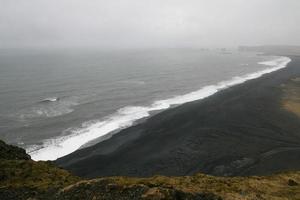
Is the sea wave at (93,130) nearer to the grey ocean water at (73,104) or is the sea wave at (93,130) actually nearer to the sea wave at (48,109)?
the grey ocean water at (73,104)

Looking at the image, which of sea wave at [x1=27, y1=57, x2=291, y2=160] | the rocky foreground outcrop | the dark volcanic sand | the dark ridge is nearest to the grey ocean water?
sea wave at [x1=27, y1=57, x2=291, y2=160]

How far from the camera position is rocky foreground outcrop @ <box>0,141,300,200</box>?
19812 mm

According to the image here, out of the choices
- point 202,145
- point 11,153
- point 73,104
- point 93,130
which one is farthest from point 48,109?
point 11,153

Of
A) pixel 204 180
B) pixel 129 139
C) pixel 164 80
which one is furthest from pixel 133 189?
pixel 164 80

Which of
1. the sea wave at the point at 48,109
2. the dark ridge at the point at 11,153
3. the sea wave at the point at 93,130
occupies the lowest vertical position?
the sea wave at the point at 93,130

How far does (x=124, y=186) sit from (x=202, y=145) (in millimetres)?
27423

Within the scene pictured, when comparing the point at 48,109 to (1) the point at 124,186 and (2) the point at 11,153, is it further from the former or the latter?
(1) the point at 124,186

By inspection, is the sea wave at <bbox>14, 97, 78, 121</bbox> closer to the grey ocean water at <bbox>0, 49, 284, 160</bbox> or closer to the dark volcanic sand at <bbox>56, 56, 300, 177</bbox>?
the grey ocean water at <bbox>0, 49, 284, 160</bbox>

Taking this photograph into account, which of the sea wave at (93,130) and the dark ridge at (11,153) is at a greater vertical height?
the dark ridge at (11,153)

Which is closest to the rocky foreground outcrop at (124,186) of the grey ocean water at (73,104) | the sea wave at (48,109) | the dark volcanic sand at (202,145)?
the dark volcanic sand at (202,145)

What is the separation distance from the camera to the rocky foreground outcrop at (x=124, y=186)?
65.0 feet

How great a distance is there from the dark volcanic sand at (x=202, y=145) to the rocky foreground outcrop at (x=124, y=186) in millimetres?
10347

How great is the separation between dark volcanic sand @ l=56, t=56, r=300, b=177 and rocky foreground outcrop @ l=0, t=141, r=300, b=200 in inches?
407

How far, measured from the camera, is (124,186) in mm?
20188
